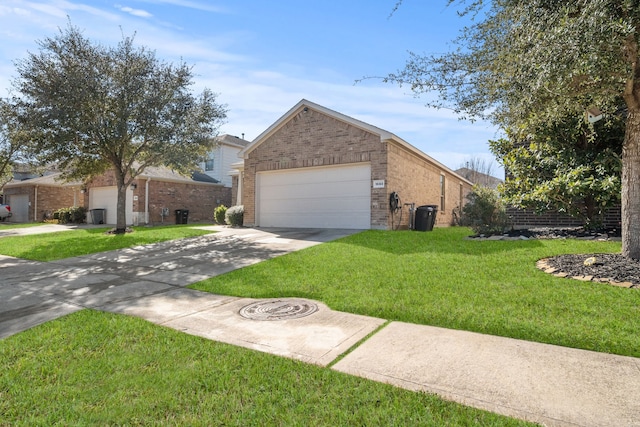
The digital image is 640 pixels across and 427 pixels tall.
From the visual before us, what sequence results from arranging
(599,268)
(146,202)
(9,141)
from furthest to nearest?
(146,202), (9,141), (599,268)

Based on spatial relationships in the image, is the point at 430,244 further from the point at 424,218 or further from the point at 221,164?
the point at 221,164

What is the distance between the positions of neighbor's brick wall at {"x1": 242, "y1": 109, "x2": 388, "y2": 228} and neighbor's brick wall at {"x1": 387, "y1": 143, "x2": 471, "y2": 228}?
1.59 feet

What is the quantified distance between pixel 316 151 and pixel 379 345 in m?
11.2

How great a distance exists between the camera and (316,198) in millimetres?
14094

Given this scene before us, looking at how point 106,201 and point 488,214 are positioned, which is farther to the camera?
point 106,201

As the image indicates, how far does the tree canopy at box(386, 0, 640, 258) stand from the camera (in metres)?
4.47

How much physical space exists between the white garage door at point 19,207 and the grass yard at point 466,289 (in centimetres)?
2819

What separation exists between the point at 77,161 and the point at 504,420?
16595 millimetres

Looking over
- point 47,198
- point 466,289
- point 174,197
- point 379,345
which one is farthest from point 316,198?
point 47,198

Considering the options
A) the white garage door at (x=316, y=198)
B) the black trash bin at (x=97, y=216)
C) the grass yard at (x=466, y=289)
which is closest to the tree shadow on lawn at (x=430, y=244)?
the grass yard at (x=466, y=289)

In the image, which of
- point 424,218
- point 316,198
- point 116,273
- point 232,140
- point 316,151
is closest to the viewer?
point 116,273

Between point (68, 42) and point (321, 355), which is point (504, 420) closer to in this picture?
point (321, 355)

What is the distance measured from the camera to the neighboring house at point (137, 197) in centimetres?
2031

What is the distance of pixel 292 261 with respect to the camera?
24.2ft
